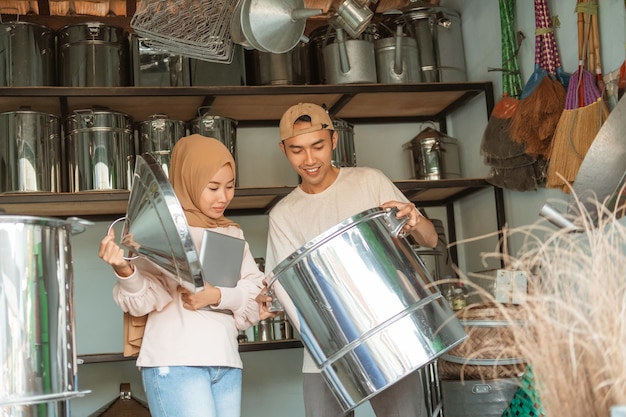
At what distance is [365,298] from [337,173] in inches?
33.0

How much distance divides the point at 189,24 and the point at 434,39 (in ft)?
3.77

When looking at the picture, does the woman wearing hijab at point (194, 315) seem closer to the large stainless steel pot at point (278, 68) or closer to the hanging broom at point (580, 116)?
the hanging broom at point (580, 116)

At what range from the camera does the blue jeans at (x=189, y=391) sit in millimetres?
1838

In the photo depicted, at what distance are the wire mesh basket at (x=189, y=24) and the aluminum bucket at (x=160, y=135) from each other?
0.45 metres

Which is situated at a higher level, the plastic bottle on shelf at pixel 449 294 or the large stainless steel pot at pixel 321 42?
the large stainless steel pot at pixel 321 42

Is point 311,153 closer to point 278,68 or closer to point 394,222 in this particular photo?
point 394,222

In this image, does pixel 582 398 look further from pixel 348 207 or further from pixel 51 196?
pixel 51 196

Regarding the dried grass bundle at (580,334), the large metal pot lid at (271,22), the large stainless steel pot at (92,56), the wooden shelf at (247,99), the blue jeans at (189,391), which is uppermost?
the large stainless steel pot at (92,56)

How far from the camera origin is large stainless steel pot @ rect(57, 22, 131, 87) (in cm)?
297

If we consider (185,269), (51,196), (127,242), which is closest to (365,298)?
(185,269)

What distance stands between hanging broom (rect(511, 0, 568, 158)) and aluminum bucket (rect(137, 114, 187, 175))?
1.21 meters

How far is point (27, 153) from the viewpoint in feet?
9.46

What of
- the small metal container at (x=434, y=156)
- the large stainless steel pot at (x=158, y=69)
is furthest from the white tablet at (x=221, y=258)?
the small metal container at (x=434, y=156)

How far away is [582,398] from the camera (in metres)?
0.74
